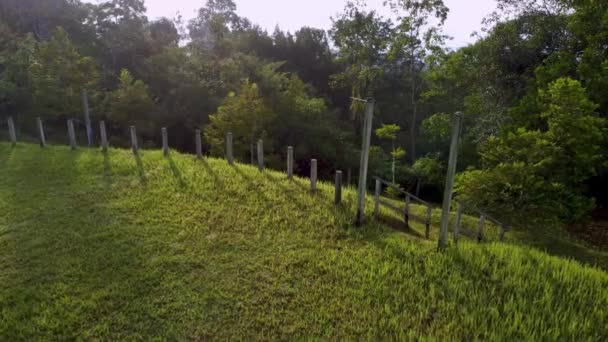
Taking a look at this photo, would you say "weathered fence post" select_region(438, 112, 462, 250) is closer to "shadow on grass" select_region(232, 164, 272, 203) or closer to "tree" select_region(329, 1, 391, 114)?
"shadow on grass" select_region(232, 164, 272, 203)

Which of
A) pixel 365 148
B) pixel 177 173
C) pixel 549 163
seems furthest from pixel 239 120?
pixel 549 163

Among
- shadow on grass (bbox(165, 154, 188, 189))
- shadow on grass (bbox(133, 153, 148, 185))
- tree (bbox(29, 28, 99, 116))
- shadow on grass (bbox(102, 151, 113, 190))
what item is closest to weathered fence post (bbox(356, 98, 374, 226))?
shadow on grass (bbox(165, 154, 188, 189))

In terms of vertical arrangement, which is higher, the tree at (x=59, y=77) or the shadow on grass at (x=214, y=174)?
the tree at (x=59, y=77)

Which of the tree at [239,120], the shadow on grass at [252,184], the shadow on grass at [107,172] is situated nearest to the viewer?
the shadow on grass at [252,184]

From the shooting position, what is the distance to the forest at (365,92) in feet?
31.2

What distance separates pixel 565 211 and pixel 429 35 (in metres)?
12.0

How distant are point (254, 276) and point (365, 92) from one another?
21639 mm

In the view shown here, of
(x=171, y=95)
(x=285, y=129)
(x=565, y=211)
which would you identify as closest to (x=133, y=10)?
(x=171, y=95)

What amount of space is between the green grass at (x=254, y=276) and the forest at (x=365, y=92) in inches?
121

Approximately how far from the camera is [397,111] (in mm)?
28266

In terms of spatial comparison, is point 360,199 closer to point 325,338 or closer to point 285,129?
point 325,338

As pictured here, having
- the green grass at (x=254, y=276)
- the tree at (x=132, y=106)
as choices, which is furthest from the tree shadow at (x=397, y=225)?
the tree at (x=132, y=106)

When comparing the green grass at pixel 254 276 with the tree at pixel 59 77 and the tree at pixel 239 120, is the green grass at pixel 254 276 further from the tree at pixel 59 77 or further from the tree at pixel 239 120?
the tree at pixel 59 77

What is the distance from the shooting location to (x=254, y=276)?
186 inches
